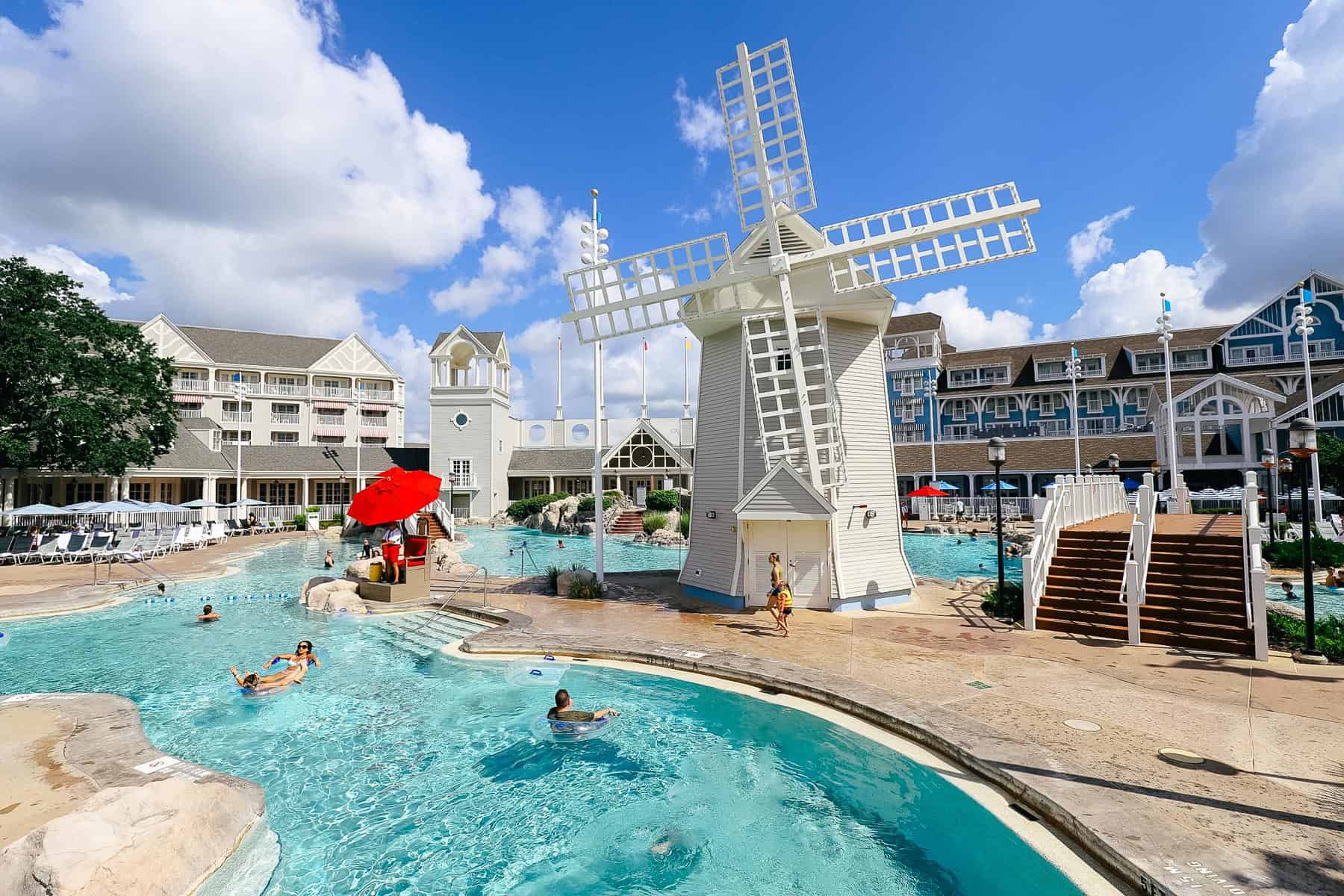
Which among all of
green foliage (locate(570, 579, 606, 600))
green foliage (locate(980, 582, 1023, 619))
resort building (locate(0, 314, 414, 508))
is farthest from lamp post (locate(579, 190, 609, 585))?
resort building (locate(0, 314, 414, 508))

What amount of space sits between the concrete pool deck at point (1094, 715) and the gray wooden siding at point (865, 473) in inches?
46.1

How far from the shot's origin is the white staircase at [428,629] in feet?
43.4

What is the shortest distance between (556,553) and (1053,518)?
74.5ft

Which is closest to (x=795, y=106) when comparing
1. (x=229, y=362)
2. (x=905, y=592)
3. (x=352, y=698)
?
(x=905, y=592)

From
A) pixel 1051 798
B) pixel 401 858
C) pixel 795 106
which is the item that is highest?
pixel 795 106

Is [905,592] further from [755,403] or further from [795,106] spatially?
[795,106]

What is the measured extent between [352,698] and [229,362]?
55564 mm

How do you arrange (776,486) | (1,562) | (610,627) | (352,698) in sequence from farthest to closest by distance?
(1,562) < (776,486) < (610,627) < (352,698)

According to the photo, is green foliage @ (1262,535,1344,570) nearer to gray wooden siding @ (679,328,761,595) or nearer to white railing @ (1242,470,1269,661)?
white railing @ (1242,470,1269,661)

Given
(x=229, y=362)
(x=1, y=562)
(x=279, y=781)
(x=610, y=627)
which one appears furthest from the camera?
(x=229, y=362)

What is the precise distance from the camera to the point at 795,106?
14.5 m

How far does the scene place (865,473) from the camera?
1542cm

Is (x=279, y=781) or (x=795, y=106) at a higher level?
(x=795, y=106)

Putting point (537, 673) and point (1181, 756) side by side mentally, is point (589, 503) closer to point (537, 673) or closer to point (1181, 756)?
point (537, 673)
